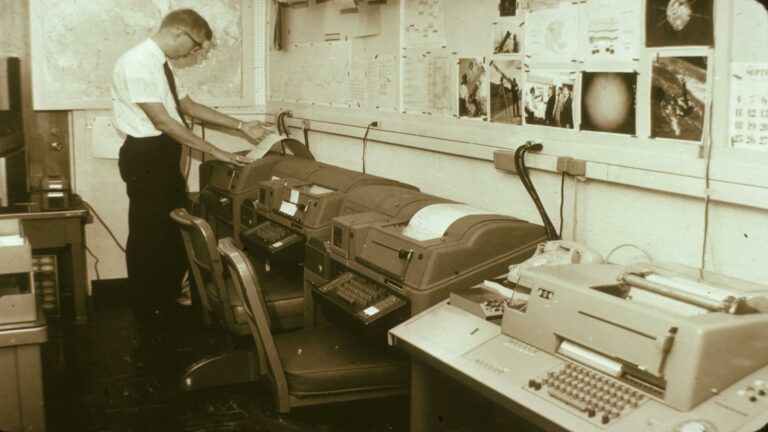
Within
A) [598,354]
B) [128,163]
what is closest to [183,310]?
[128,163]

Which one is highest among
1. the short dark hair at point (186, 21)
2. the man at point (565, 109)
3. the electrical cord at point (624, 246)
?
the short dark hair at point (186, 21)

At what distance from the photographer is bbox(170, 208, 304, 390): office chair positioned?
335 centimetres

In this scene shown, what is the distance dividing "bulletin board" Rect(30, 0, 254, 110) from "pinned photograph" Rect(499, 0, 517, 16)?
2.62 m

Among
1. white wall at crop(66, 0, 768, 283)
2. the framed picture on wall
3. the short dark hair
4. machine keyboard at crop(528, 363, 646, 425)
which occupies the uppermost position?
the short dark hair

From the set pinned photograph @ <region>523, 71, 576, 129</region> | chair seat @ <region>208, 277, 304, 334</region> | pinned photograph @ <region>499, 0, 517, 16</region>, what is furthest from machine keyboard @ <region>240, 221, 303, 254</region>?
→ pinned photograph @ <region>499, 0, 517, 16</region>

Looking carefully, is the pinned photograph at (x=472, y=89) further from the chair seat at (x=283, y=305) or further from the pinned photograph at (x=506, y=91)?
the chair seat at (x=283, y=305)

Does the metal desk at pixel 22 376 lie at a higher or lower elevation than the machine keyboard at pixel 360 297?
lower

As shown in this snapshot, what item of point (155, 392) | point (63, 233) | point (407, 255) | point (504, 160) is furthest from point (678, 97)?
point (63, 233)

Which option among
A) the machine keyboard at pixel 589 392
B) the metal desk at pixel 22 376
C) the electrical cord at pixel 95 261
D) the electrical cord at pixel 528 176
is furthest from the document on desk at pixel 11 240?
the electrical cord at pixel 95 261

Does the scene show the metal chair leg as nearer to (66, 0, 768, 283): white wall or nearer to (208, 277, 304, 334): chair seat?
(208, 277, 304, 334): chair seat

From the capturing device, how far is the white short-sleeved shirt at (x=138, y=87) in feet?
14.3

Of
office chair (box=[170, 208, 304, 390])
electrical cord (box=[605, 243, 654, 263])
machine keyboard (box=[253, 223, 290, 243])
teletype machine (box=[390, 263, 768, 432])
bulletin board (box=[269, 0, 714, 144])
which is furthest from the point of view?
machine keyboard (box=[253, 223, 290, 243])

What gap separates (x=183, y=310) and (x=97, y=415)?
1494 mm

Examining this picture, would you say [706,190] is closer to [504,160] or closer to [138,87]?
[504,160]
